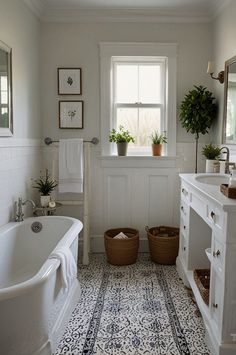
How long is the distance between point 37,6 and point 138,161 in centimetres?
185

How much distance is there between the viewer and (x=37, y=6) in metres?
2.99

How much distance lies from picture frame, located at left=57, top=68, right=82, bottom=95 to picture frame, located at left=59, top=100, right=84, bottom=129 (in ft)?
0.38

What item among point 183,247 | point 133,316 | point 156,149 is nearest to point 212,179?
point 183,247

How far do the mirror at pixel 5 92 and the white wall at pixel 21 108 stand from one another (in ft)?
0.24

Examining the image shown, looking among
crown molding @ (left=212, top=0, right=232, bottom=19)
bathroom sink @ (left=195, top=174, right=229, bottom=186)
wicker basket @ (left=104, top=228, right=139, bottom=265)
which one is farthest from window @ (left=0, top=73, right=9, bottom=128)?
crown molding @ (left=212, top=0, right=232, bottom=19)

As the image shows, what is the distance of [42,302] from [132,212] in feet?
6.29

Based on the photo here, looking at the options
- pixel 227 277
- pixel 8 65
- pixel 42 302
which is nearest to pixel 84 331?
pixel 42 302

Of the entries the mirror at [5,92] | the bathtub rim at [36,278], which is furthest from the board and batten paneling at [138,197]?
the mirror at [5,92]

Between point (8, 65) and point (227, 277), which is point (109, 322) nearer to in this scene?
point (227, 277)

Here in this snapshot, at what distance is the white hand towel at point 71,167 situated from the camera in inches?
121

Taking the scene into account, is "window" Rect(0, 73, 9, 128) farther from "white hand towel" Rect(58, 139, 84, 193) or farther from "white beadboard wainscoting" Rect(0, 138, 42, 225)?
"white hand towel" Rect(58, 139, 84, 193)

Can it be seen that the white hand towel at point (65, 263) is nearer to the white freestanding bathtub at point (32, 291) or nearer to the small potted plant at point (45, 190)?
the white freestanding bathtub at point (32, 291)

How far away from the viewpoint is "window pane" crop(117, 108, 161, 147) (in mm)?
3400

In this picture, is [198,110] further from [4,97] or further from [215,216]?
[4,97]
